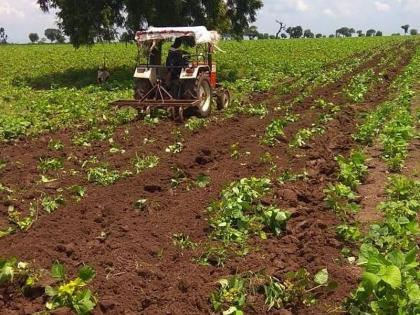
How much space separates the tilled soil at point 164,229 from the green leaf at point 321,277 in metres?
0.11

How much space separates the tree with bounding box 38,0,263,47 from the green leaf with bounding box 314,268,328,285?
675 inches

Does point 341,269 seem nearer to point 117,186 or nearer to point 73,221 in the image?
point 73,221

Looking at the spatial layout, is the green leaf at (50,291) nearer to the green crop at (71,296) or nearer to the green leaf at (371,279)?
the green crop at (71,296)

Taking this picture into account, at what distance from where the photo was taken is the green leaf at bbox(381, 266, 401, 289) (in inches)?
151

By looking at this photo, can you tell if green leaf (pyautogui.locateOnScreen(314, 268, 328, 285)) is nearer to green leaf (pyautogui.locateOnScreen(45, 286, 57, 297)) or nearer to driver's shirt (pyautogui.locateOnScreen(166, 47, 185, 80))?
green leaf (pyautogui.locateOnScreen(45, 286, 57, 297))

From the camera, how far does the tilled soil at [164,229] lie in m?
4.54

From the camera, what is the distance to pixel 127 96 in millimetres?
16609

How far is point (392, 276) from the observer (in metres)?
3.88

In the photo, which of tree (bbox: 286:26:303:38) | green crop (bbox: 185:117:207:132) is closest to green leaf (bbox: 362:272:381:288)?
green crop (bbox: 185:117:207:132)

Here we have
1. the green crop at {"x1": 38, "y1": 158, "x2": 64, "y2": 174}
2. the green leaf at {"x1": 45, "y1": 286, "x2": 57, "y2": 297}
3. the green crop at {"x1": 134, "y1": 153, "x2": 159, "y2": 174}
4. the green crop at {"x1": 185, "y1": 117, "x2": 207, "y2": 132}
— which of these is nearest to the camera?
the green leaf at {"x1": 45, "y1": 286, "x2": 57, "y2": 297}

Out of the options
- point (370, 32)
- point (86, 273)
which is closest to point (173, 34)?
point (86, 273)

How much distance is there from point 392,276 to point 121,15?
1963 centimetres

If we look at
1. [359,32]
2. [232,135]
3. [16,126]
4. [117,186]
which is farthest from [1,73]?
[359,32]

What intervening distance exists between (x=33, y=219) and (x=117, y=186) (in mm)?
1423
